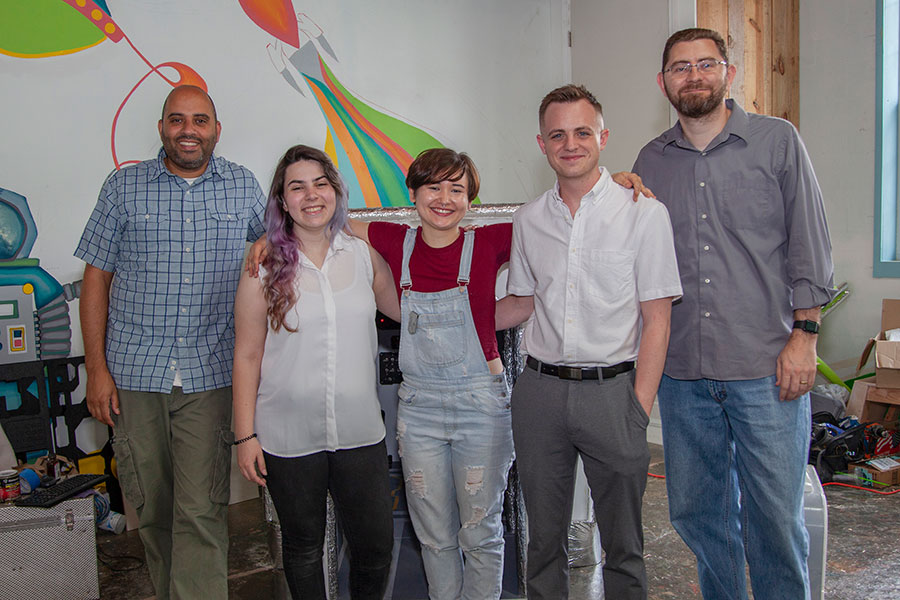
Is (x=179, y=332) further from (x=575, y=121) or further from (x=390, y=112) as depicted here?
(x=390, y=112)

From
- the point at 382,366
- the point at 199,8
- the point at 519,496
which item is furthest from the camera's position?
the point at 199,8

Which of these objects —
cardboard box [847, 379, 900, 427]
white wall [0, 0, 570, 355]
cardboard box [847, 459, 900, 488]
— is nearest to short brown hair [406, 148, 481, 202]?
white wall [0, 0, 570, 355]

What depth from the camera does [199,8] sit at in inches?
128

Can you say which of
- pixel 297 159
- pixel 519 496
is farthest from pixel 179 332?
pixel 519 496

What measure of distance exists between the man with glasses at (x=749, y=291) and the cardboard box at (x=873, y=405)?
2.45 metres

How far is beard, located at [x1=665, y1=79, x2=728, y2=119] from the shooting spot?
1.79 metres

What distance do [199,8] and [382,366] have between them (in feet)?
6.63

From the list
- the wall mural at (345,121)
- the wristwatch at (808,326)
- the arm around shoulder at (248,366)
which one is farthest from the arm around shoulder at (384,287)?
the wall mural at (345,121)

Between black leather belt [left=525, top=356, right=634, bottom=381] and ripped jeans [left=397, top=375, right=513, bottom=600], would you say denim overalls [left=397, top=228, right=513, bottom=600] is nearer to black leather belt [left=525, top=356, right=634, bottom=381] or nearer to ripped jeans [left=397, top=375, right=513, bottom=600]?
ripped jeans [left=397, top=375, right=513, bottom=600]

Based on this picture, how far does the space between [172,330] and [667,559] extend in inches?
81.0

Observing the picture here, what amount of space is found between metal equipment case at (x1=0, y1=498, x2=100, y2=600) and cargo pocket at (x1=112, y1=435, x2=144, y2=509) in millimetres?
478

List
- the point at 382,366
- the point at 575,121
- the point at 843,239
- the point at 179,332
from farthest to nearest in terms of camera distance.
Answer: the point at 843,239 < the point at 382,366 < the point at 179,332 < the point at 575,121

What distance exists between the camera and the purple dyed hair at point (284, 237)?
1735 mm

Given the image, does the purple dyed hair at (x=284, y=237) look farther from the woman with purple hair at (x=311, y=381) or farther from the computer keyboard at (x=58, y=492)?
the computer keyboard at (x=58, y=492)
